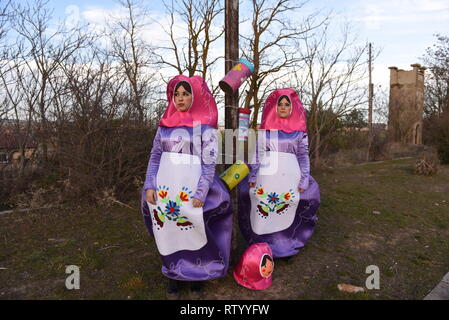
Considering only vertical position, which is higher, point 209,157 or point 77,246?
point 209,157

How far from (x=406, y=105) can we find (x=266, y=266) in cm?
2153

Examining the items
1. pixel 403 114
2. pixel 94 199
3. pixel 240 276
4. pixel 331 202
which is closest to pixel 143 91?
pixel 94 199

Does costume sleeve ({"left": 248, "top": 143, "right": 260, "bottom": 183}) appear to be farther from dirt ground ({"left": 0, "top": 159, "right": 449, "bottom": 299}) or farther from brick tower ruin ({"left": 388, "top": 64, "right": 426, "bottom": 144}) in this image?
brick tower ruin ({"left": 388, "top": 64, "right": 426, "bottom": 144})

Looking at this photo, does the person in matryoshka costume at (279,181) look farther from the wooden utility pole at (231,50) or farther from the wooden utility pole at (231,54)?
the wooden utility pole at (231,50)

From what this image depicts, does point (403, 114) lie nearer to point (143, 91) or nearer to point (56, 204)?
point (143, 91)

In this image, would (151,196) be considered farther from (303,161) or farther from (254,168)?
(303,161)

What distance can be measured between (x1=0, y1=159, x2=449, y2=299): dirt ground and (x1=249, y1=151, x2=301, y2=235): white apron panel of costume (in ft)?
1.71

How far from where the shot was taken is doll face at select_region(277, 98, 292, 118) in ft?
11.1

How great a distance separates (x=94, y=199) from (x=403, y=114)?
19.9m

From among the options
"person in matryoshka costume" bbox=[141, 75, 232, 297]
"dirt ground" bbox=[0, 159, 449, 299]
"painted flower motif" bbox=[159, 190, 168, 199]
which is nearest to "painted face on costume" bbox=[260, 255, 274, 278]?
"dirt ground" bbox=[0, 159, 449, 299]

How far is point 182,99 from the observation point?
269 centimetres

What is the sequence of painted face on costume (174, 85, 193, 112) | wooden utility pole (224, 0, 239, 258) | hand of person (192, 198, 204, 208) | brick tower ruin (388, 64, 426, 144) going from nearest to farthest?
hand of person (192, 198, 204, 208)
painted face on costume (174, 85, 193, 112)
wooden utility pole (224, 0, 239, 258)
brick tower ruin (388, 64, 426, 144)

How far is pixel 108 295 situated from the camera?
2916 mm

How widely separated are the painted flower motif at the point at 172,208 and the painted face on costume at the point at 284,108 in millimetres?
1527
